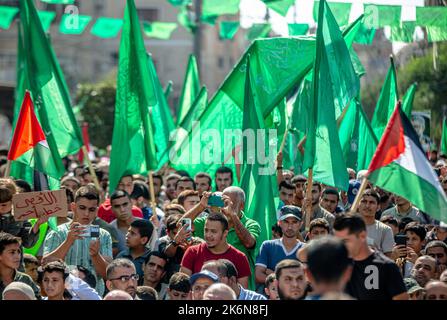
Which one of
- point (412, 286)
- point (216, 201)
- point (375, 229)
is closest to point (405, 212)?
point (375, 229)

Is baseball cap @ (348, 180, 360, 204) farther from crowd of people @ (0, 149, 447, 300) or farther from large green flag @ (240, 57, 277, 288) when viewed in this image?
large green flag @ (240, 57, 277, 288)

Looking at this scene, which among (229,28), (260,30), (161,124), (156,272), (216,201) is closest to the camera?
(156,272)

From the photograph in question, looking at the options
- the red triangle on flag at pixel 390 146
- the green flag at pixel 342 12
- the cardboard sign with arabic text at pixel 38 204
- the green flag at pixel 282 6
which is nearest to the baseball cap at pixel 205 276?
the red triangle on flag at pixel 390 146

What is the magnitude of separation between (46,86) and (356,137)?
4.06m

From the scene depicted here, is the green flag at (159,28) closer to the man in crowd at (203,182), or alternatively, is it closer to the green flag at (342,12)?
the green flag at (342,12)

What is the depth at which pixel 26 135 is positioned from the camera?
11500 millimetres

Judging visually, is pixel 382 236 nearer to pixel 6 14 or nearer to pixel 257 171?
pixel 257 171

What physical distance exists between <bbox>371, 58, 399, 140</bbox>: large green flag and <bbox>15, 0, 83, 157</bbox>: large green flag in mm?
4275

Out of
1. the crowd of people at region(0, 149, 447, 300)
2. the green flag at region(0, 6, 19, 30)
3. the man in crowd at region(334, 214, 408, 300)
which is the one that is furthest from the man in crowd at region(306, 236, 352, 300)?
the green flag at region(0, 6, 19, 30)

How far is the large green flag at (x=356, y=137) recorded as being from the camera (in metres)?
14.2

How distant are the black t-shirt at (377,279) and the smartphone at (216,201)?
115 inches
